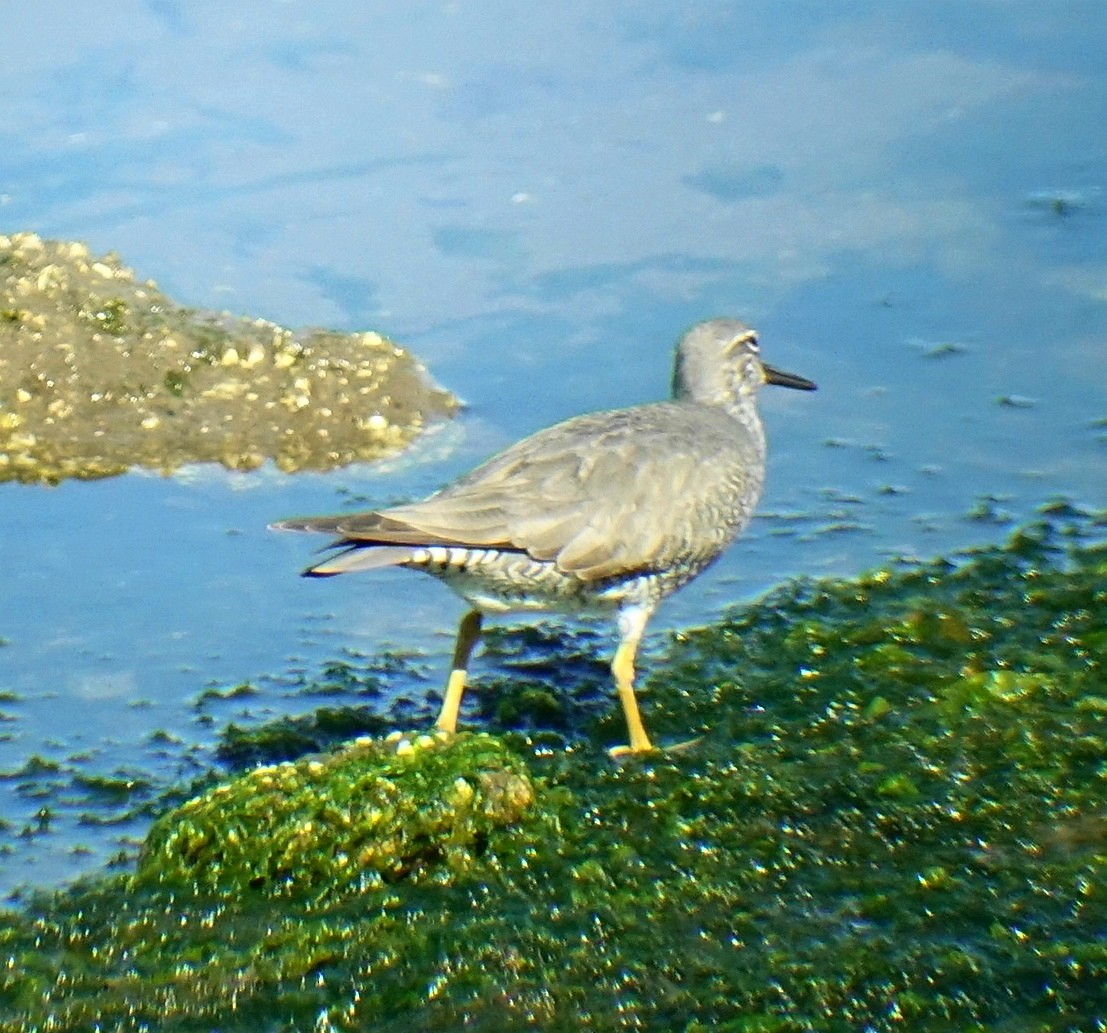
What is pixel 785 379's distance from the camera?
7270 millimetres

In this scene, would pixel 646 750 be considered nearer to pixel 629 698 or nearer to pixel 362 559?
pixel 629 698

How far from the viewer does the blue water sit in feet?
21.6

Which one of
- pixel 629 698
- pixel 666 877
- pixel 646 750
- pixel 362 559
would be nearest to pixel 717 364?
pixel 629 698

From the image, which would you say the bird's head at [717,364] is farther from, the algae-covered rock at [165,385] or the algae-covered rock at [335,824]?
the algae-covered rock at [335,824]

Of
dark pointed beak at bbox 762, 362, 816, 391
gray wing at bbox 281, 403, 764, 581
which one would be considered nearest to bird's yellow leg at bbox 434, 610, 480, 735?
gray wing at bbox 281, 403, 764, 581

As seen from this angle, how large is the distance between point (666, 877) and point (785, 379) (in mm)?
3201

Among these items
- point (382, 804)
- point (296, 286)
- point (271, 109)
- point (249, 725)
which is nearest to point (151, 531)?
point (249, 725)

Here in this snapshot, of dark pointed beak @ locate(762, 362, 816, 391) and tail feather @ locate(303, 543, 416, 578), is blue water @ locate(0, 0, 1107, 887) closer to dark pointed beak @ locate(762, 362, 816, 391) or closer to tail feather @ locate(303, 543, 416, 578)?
dark pointed beak @ locate(762, 362, 816, 391)

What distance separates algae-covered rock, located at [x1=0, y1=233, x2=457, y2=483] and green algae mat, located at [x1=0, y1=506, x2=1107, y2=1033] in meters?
2.34

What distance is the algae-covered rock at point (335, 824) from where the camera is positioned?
15.0ft

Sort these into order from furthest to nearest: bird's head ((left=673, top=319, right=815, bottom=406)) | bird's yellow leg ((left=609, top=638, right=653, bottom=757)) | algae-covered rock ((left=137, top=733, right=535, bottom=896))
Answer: bird's head ((left=673, top=319, right=815, bottom=406)) < bird's yellow leg ((left=609, top=638, right=653, bottom=757)) < algae-covered rock ((left=137, top=733, right=535, bottom=896))

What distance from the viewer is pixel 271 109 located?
10.3 metres

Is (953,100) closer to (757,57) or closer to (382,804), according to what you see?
(757,57)

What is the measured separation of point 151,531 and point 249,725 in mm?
1557
